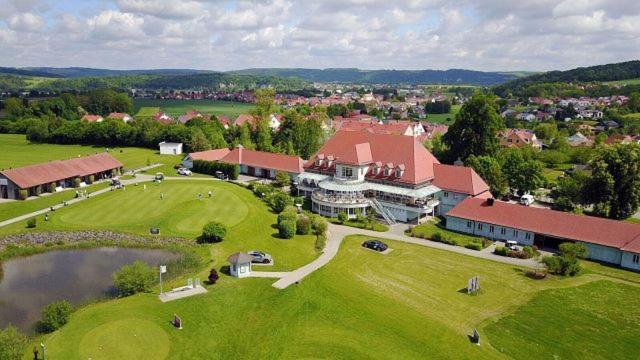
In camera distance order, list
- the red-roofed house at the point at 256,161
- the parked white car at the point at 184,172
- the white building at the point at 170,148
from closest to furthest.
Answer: the red-roofed house at the point at 256,161 < the parked white car at the point at 184,172 < the white building at the point at 170,148

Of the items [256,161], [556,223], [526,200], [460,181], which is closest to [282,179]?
[256,161]

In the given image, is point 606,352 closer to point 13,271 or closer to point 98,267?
point 98,267

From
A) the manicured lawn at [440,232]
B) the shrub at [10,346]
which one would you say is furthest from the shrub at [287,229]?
the shrub at [10,346]

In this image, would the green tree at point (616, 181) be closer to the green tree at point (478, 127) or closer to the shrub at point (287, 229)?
the green tree at point (478, 127)

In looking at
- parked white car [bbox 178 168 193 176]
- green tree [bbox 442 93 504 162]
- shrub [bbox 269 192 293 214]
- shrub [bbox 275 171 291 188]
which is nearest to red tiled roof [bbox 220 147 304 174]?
shrub [bbox 275 171 291 188]

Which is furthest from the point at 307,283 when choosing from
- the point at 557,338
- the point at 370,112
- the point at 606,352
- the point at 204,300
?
the point at 370,112
